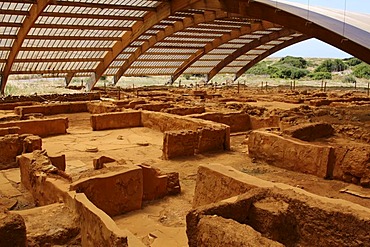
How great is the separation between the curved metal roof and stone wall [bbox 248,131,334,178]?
Answer: 33.7ft

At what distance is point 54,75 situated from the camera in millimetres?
35250

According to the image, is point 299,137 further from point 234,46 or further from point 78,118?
point 234,46

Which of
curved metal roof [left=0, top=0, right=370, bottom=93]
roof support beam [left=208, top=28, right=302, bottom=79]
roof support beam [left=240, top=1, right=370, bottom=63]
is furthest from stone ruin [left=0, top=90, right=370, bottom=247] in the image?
roof support beam [left=208, top=28, right=302, bottom=79]

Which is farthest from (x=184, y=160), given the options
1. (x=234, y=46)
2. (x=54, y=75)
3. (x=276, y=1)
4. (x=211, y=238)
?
(x=234, y=46)

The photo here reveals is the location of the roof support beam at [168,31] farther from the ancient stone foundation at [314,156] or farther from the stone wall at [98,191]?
the stone wall at [98,191]

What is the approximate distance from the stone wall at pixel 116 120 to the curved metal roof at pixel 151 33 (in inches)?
416

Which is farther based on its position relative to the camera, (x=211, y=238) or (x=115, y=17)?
(x=115, y=17)

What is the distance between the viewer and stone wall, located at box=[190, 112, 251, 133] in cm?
1451

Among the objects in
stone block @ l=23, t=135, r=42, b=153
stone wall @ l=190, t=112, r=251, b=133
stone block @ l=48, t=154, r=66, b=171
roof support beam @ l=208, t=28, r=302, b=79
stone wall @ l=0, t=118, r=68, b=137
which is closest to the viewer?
stone block @ l=48, t=154, r=66, b=171

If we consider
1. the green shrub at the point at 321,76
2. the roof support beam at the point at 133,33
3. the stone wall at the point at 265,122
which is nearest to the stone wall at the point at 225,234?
the stone wall at the point at 265,122

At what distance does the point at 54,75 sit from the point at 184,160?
92.7 ft

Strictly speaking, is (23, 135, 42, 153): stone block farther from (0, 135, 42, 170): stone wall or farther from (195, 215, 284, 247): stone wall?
(195, 215, 284, 247): stone wall

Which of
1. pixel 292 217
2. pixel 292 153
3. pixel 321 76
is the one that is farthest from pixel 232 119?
pixel 321 76

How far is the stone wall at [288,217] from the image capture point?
4375 millimetres
